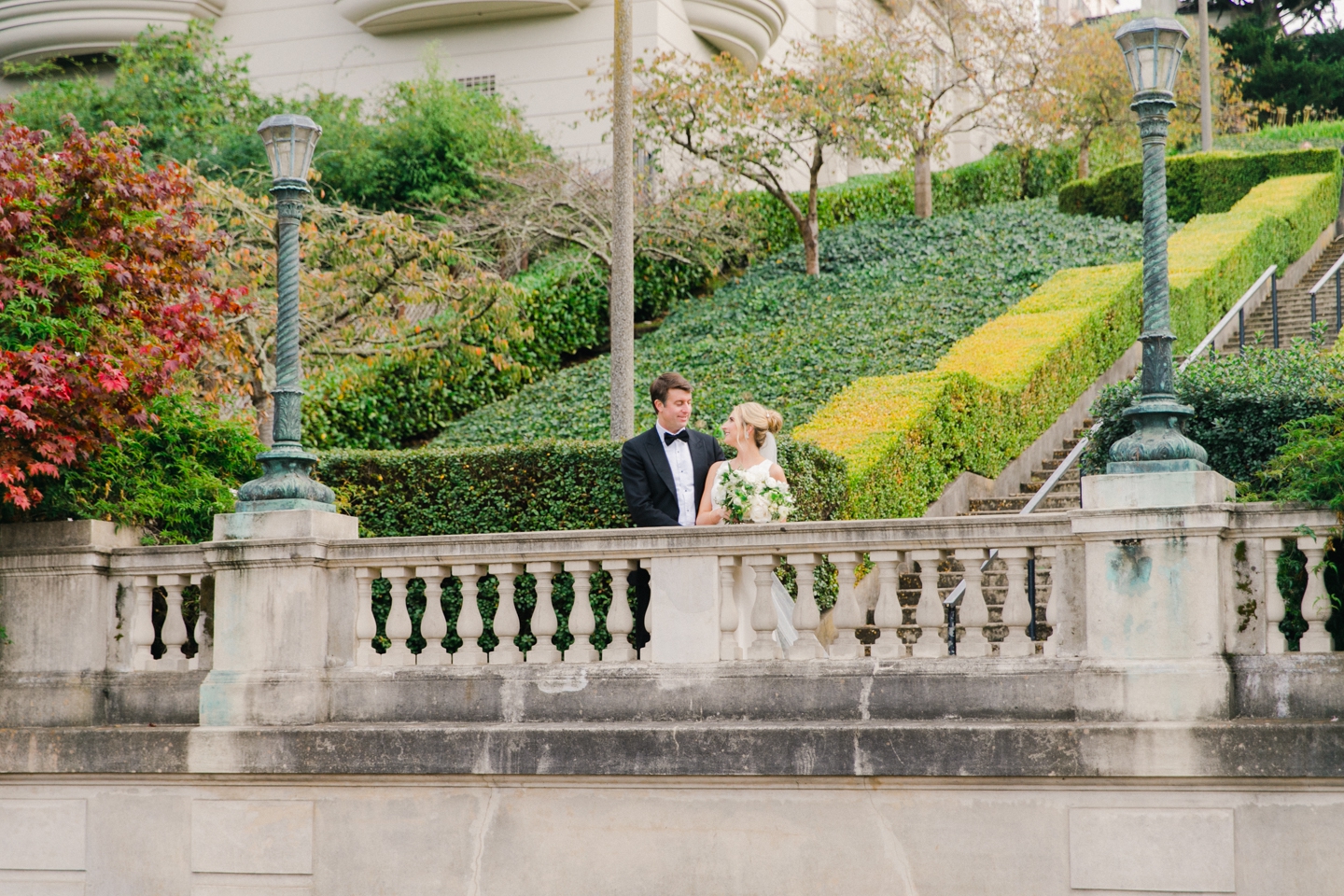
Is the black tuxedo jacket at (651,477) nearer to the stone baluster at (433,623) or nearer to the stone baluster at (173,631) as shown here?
the stone baluster at (433,623)

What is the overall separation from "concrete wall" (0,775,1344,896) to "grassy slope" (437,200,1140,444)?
7927 mm

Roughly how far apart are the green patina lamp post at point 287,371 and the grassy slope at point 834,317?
753cm

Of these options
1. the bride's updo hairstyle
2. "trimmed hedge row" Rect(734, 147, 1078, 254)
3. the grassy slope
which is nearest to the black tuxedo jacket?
the bride's updo hairstyle

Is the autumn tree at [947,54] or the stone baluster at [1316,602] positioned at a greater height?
the autumn tree at [947,54]

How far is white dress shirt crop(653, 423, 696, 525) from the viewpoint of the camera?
8.24 metres

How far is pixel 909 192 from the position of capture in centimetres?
2992

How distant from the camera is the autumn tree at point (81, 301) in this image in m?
8.04

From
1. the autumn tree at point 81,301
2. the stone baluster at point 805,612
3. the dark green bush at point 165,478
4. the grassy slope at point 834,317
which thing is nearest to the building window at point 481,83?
the grassy slope at point 834,317

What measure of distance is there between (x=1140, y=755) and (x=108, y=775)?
224 inches

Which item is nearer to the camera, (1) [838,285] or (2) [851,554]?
(2) [851,554]

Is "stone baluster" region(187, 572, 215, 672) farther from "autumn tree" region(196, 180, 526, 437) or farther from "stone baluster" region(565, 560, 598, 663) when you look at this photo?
"autumn tree" region(196, 180, 526, 437)

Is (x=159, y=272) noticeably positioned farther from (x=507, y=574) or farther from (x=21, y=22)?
(x=21, y=22)

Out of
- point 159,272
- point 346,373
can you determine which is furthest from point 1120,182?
point 159,272

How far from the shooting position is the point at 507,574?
304 inches
